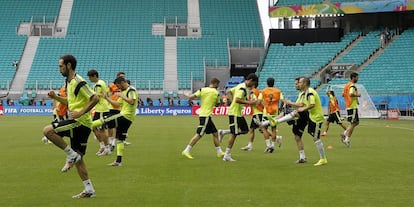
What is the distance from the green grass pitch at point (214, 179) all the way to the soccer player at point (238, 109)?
592 millimetres

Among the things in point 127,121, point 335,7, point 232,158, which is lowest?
point 232,158

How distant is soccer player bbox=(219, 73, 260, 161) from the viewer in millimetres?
15008

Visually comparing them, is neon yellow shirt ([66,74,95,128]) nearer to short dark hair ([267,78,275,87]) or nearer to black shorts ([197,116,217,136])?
black shorts ([197,116,217,136])

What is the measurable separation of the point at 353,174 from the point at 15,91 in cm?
5393

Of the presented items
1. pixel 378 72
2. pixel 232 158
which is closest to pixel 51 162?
pixel 232 158

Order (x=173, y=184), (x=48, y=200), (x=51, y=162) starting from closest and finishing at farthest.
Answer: (x=48, y=200)
(x=173, y=184)
(x=51, y=162)

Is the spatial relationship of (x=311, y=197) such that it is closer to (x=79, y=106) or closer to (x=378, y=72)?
(x=79, y=106)

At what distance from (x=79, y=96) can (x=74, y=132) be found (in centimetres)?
57

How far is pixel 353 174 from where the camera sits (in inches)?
499

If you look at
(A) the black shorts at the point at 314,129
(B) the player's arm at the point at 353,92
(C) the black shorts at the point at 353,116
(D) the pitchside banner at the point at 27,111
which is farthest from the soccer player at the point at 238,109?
(D) the pitchside banner at the point at 27,111

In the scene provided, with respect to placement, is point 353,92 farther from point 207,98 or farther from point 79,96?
point 79,96

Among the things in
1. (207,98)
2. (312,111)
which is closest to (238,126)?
(207,98)

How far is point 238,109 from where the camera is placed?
1594cm

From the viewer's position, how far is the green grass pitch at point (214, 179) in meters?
9.52
